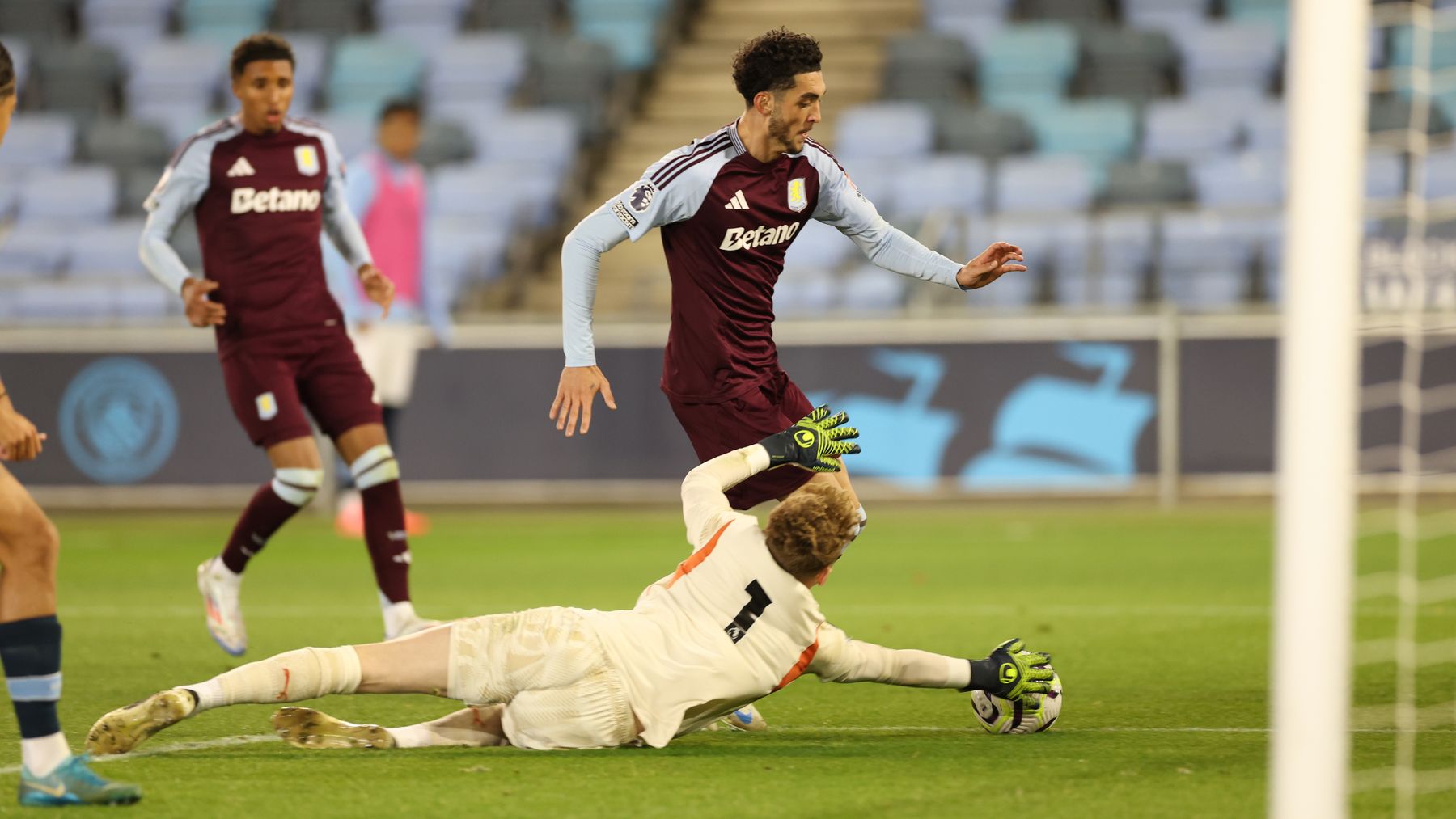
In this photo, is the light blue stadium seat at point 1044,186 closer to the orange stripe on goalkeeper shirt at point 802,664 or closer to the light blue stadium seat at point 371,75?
the light blue stadium seat at point 371,75

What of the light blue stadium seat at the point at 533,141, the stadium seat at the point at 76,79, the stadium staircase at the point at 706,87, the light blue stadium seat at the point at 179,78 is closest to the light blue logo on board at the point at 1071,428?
the stadium staircase at the point at 706,87

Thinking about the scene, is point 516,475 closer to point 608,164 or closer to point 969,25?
point 608,164

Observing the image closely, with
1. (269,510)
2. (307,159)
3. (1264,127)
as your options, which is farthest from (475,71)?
(269,510)

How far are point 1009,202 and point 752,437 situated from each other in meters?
9.78

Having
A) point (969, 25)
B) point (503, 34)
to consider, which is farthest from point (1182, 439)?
point (503, 34)

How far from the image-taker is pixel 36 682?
156 inches

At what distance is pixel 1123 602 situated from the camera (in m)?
8.34

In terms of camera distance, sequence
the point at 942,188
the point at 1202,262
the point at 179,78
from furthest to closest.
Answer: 1. the point at 179,78
2. the point at 942,188
3. the point at 1202,262

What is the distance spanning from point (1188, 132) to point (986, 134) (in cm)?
170

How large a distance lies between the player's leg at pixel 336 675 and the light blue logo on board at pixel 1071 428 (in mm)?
8544

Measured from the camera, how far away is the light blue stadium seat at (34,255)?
50.9 feet

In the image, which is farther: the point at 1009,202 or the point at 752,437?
the point at 1009,202

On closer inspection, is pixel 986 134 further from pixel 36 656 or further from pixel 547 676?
pixel 36 656

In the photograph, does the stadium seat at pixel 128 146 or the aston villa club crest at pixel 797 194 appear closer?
the aston villa club crest at pixel 797 194
